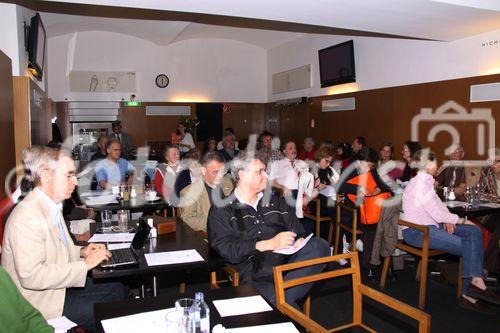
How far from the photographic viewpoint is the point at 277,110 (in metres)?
11.8

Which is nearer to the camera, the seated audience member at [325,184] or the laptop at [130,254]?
the laptop at [130,254]

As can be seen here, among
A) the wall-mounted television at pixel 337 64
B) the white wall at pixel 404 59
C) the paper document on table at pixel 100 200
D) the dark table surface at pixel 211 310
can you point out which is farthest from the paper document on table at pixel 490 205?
the wall-mounted television at pixel 337 64

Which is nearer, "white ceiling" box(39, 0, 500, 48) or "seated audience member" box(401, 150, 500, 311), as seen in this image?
"seated audience member" box(401, 150, 500, 311)

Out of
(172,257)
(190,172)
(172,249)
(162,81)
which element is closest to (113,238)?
(172,249)

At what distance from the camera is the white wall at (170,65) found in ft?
34.2

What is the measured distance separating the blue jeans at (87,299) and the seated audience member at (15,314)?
1.97 feet

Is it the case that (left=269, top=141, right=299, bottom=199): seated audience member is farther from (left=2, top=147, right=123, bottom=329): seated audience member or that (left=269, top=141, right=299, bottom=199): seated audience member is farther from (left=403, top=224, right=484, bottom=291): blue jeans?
(left=2, top=147, right=123, bottom=329): seated audience member

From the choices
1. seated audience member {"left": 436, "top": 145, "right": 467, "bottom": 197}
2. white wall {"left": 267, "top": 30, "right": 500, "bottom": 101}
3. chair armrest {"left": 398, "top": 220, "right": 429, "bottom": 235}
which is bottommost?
chair armrest {"left": 398, "top": 220, "right": 429, "bottom": 235}

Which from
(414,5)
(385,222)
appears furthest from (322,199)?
(414,5)

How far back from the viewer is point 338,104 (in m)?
9.05

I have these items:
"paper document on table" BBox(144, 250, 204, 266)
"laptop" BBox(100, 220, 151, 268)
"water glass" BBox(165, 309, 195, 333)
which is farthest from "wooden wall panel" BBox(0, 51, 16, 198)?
"water glass" BBox(165, 309, 195, 333)

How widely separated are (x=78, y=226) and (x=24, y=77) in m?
2.69

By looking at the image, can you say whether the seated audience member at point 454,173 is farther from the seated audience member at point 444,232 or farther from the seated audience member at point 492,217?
the seated audience member at point 444,232

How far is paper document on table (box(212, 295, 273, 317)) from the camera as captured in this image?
72.9 inches
